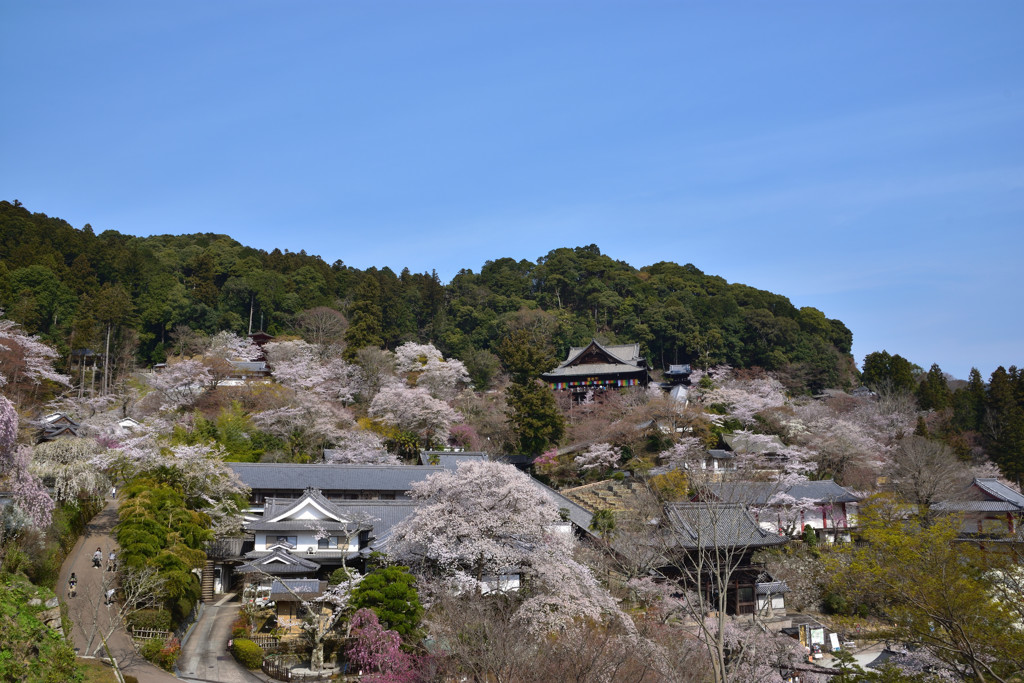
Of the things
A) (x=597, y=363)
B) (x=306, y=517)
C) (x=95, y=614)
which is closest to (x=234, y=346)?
(x=597, y=363)

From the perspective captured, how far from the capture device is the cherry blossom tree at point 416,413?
3469 cm

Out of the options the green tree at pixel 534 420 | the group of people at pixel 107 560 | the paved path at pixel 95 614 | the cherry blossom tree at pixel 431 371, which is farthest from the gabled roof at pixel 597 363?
the paved path at pixel 95 614

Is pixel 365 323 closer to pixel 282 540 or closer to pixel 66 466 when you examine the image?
pixel 282 540

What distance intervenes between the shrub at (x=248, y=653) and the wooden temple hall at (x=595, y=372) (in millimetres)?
26754

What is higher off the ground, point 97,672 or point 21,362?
point 21,362

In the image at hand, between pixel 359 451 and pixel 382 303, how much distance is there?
18201 millimetres

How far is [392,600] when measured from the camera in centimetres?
1712

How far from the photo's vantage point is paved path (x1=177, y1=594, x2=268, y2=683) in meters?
17.4

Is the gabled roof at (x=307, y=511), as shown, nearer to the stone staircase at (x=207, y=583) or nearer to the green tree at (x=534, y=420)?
the stone staircase at (x=207, y=583)

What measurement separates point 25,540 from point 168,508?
395 centimetres

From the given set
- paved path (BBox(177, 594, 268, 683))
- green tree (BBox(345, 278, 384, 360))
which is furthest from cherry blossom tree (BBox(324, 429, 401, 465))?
paved path (BBox(177, 594, 268, 683))

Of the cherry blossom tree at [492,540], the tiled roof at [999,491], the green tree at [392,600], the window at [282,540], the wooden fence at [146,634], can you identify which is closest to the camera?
the green tree at [392,600]

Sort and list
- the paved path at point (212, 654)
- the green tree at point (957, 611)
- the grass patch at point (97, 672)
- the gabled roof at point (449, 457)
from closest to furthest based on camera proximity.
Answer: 1. the green tree at point (957, 611)
2. the grass patch at point (97, 672)
3. the paved path at point (212, 654)
4. the gabled roof at point (449, 457)

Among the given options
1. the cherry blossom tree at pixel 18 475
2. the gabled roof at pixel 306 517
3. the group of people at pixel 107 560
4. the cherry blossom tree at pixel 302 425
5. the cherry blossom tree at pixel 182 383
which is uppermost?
the cherry blossom tree at pixel 182 383
